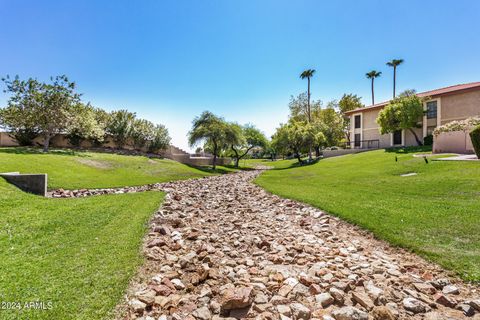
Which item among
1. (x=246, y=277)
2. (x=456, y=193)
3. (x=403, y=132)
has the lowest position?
(x=246, y=277)

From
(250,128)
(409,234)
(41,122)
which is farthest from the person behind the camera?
(250,128)

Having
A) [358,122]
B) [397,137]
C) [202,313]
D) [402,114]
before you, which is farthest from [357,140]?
[202,313]

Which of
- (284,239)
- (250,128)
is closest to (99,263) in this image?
(284,239)

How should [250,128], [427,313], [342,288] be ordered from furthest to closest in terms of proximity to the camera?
[250,128] → [342,288] → [427,313]

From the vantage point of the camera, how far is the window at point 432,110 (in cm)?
3425

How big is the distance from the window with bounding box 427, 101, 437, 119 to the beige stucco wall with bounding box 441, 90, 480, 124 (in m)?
1.17

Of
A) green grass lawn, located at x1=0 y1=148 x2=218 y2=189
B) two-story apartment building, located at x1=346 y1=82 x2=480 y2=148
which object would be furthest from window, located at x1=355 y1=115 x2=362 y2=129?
→ green grass lawn, located at x1=0 y1=148 x2=218 y2=189

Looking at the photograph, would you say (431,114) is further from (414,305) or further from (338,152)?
(414,305)

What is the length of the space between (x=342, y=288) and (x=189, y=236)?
162 inches

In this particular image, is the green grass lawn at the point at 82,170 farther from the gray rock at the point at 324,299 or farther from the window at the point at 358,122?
the window at the point at 358,122

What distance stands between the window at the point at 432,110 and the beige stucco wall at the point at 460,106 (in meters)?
1.17

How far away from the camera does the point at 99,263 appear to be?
15.6 feet

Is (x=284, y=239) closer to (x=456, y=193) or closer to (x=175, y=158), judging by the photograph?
(x=456, y=193)

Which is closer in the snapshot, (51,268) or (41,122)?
(51,268)
